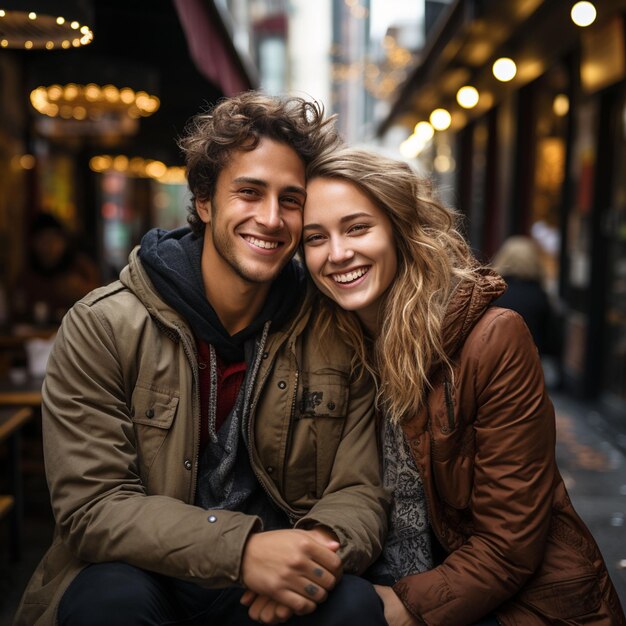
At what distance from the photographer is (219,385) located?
260 cm

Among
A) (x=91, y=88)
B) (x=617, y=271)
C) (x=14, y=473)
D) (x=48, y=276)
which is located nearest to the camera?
(x=14, y=473)

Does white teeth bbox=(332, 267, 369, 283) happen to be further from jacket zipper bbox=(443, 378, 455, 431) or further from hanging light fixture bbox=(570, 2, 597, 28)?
hanging light fixture bbox=(570, 2, 597, 28)

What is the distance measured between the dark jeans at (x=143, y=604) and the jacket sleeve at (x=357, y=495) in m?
0.11

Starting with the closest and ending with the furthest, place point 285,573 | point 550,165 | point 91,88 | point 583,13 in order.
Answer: point 285,573, point 583,13, point 91,88, point 550,165

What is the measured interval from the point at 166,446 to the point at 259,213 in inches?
32.9

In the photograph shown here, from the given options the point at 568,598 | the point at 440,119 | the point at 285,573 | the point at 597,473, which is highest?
the point at 440,119

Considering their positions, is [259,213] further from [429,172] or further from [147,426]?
[429,172]

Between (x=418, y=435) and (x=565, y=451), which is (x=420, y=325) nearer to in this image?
(x=418, y=435)

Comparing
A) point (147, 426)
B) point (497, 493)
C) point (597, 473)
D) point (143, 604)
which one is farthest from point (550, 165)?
point (143, 604)

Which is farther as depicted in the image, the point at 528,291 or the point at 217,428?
the point at 528,291

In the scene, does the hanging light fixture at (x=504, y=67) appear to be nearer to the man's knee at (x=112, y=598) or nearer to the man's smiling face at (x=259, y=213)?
the man's smiling face at (x=259, y=213)

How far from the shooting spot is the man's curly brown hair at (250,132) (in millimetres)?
2645

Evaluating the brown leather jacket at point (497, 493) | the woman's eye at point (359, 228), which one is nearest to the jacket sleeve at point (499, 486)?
the brown leather jacket at point (497, 493)

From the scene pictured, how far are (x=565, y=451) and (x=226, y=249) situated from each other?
4394mm
